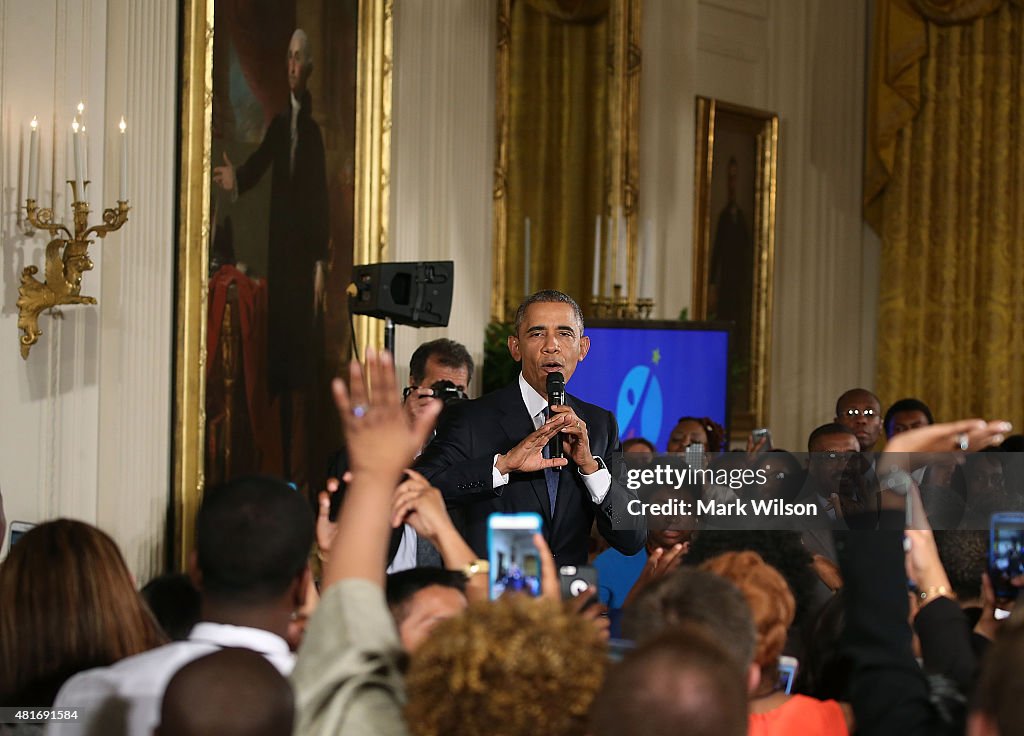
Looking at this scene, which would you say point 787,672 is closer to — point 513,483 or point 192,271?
point 513,483

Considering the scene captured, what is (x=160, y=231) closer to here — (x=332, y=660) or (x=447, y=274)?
(x=447, y=274)

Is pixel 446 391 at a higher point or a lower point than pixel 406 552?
higher

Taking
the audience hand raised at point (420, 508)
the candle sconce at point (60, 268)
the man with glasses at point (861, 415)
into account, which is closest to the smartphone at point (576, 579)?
the audience hand raised at point (420, 508)

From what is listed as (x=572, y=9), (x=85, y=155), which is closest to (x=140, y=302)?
(x=85, y=155)

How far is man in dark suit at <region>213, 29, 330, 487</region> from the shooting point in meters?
5.86

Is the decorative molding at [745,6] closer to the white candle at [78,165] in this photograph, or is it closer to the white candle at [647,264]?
the white candle at [647,264]

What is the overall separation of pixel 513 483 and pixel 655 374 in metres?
3.74

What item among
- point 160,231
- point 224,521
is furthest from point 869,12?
→ point 224,521

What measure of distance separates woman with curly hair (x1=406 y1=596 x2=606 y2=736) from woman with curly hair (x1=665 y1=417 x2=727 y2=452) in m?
5.23

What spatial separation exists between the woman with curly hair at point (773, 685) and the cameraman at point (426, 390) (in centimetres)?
195

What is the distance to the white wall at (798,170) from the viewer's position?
8.63 m

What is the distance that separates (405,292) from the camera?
5.53 meters

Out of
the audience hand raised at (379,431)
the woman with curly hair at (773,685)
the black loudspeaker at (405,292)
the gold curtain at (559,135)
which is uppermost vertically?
the gold curtain at (559,135)

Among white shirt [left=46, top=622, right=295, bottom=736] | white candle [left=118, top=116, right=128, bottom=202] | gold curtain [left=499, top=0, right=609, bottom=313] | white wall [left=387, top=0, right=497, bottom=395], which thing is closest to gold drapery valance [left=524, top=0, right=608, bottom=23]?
gold curtain [left=499, top=0, right=609, bottom=313]
